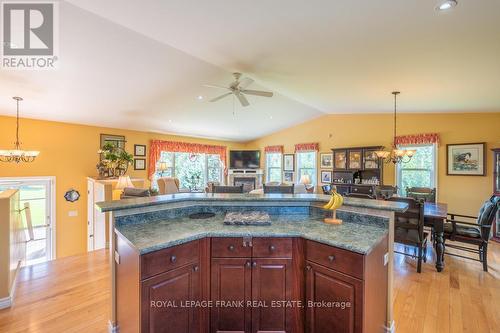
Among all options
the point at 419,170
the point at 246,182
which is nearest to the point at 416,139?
the point at 419,170

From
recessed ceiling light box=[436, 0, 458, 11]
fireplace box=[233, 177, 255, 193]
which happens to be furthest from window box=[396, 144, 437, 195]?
fireplace box=[233, 177, 255, 193]

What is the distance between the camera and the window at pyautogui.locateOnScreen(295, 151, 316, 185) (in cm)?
760

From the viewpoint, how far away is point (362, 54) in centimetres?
262

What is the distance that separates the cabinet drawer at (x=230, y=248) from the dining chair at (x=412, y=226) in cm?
256

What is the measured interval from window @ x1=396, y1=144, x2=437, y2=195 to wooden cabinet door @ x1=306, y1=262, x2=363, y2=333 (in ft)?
17.1

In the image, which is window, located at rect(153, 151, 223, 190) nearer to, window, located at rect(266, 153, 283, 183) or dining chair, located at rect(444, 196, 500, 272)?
window, located at rect(266, 153, 283, 183)

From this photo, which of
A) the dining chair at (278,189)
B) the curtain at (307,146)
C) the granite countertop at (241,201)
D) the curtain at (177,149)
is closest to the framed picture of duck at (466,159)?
the curtain at (307,146)

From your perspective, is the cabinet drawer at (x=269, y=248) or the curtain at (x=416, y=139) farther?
the curtain at (x=416, y=139)

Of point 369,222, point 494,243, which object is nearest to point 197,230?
point 369,222

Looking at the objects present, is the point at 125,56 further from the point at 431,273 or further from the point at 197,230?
the point at 431,273

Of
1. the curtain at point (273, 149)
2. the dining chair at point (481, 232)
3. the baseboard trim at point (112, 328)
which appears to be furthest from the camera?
the curtain at point (273, 149)

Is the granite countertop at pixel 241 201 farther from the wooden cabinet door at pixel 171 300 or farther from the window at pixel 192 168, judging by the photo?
the window at pixel 192 168

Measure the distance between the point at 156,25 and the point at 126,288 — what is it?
2.42 m

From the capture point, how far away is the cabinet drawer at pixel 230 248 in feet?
5.83
